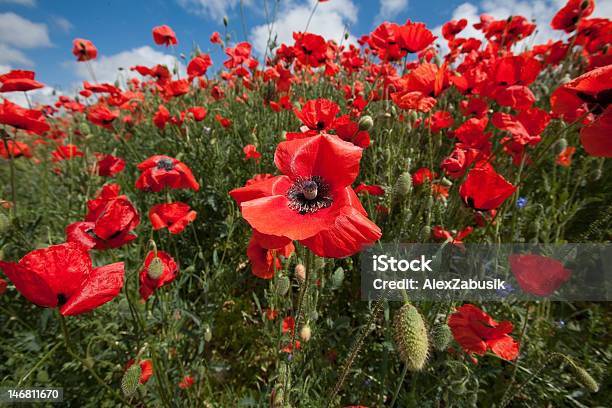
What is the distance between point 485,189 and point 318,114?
Answer: 91 centimetres

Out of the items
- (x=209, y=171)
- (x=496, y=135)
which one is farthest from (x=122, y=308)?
(x=496, y=135)

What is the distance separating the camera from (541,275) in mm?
1334

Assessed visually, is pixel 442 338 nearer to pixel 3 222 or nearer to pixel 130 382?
pixel 130 382

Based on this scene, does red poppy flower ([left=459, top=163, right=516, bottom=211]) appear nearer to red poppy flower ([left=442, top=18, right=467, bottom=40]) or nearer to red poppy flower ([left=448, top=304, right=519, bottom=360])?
red poppy flower ([left=448, top=304, right=519, bottom=360])

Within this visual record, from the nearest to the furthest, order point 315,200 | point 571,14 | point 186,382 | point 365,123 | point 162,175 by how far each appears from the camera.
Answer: point 315,200
point 186,382
point 365,123
point 162,175
point 571,14

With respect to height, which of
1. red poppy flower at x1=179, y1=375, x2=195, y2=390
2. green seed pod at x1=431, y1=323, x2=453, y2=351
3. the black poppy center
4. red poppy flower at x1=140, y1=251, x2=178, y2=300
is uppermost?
the black poppy center

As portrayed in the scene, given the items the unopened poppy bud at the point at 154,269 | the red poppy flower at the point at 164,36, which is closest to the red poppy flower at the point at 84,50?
the red poppy flower at the point at 164,36

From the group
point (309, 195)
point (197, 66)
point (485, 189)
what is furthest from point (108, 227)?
point (197, 66)

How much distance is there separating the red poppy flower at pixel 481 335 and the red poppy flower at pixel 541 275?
0.76ft

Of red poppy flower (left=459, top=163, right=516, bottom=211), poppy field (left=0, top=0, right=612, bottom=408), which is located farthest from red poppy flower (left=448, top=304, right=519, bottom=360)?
red poppy flower (left=459, top=163, right=516, bottom=211)

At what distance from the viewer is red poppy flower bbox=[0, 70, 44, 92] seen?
72.5 inches

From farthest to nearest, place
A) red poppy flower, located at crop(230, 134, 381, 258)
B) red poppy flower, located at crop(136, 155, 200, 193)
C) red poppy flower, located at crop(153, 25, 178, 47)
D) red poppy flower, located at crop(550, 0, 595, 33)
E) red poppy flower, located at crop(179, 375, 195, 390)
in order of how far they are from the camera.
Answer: red poppy flower, located at crop(153, 25, 178, 47), red poppy flower, located at crop(550, 0, 595, 33), red poppy flower, located at crop(136, 155, 200, 193), red poppy flower, located at crop(179, 375, 195, 390), red poppy flower, located at crop(230, 134, 381, 258)

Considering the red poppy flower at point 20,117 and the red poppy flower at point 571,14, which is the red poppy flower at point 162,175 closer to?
the red poppy flower at point 20,117

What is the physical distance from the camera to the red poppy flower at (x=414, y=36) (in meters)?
2.07
